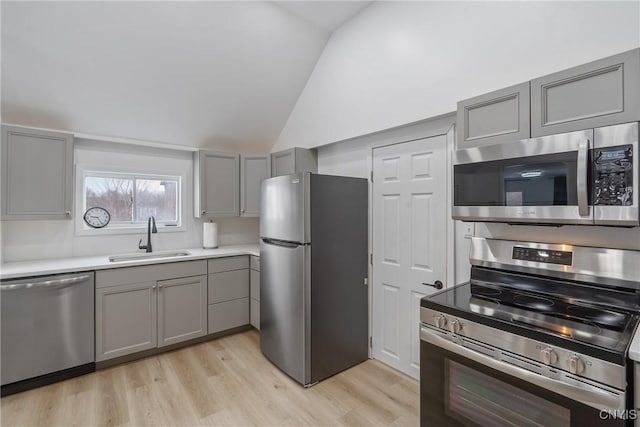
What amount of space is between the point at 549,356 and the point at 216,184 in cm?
337

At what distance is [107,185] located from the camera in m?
3.33

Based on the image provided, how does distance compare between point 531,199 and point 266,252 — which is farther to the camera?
point 266,252

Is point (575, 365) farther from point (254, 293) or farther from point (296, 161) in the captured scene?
point (254, 293)

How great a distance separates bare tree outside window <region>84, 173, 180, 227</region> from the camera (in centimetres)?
326

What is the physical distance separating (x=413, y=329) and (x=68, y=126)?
368cm

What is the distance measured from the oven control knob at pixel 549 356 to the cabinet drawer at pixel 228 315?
2.90m

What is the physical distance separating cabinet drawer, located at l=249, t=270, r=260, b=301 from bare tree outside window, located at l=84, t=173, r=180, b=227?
120 cm

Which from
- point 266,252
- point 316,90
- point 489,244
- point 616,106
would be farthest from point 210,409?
point 316,90

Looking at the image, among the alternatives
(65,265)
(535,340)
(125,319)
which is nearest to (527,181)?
(535,340)

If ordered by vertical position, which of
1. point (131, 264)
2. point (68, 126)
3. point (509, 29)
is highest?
point (509, 29)

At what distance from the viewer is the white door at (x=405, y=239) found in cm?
236

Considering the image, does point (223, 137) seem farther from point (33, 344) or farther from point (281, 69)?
point (33, 344)

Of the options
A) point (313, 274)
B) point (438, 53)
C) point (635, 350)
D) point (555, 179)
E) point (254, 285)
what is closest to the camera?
point (635, 350)

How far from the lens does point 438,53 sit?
2.22 meters
